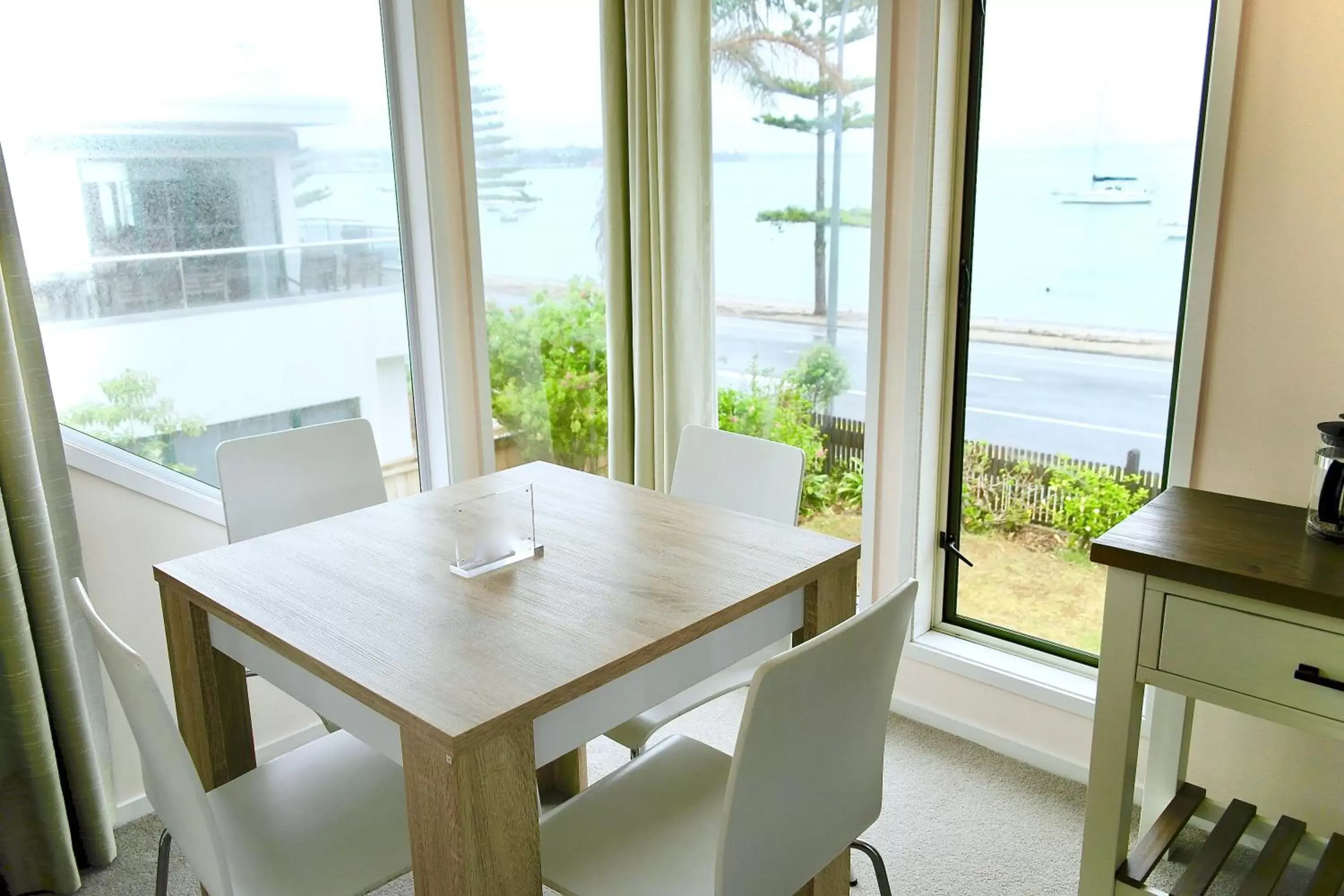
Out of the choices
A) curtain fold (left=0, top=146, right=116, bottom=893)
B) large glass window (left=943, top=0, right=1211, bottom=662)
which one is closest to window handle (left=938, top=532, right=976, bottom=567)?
large glass window (left=943, top=0, right=1211, bottom=662)

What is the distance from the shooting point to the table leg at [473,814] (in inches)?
56.0

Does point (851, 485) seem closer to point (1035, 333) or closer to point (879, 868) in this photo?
point (1035, 333)

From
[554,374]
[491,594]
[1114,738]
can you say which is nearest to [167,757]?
[491,594]

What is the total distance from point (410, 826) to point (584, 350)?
7.38ft

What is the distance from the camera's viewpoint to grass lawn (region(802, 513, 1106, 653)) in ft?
9.12

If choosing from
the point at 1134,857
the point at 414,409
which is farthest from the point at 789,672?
the point at 414,409

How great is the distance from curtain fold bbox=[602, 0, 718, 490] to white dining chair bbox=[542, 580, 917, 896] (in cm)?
152

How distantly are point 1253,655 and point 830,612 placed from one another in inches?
28.0

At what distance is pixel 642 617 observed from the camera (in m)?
1.73

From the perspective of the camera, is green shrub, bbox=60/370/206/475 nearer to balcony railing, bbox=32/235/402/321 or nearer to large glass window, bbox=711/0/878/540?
balcony railing, bbox=32/235/402/321

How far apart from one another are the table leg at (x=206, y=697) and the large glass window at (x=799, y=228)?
5.68ft

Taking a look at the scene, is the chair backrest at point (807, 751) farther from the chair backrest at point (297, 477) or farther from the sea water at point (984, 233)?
the chair backrest at point (297, 477)

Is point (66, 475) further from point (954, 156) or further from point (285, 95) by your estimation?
point (954, 156)

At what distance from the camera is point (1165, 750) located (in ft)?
7.86
